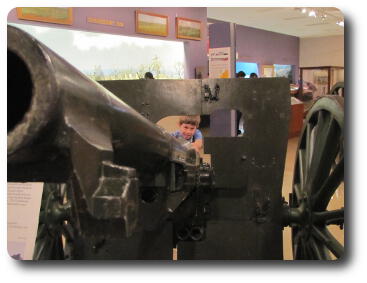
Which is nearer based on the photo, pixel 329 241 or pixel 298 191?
pixel 329 241

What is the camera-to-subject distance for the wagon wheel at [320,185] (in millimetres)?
1717

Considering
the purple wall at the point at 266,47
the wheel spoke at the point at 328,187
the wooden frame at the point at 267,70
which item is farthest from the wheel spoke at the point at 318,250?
the wooden frame at the point at 267,70

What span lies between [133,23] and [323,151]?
186 centimetres

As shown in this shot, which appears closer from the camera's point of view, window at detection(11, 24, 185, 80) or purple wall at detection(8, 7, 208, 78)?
purple wall at detection(8, 7, 208, 78)

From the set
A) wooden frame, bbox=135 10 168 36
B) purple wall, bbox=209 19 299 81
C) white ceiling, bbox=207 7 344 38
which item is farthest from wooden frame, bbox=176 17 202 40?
purple wall, bbox=209 19 299 81

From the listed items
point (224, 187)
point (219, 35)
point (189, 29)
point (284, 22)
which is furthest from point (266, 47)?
point (224, 187)

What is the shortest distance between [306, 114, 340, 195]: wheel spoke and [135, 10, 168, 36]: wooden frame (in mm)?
1669

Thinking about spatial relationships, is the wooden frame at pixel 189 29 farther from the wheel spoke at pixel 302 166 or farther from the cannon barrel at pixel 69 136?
the cannon barrel at pixel 69 136

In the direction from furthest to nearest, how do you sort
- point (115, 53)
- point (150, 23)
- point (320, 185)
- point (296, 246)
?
point (115, 53) < point (150, 23) < point (296, 246) < point (320, 185)

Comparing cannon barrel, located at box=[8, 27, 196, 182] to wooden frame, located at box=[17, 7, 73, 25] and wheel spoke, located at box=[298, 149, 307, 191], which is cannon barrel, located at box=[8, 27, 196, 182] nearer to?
wheel spoke, located at box=[298, 149, 307, 191]

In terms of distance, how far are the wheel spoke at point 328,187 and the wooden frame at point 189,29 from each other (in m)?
2.11

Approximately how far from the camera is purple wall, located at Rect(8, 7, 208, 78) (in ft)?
9.14

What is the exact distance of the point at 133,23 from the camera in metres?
3.20

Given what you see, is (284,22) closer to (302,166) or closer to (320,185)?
(302,166)
